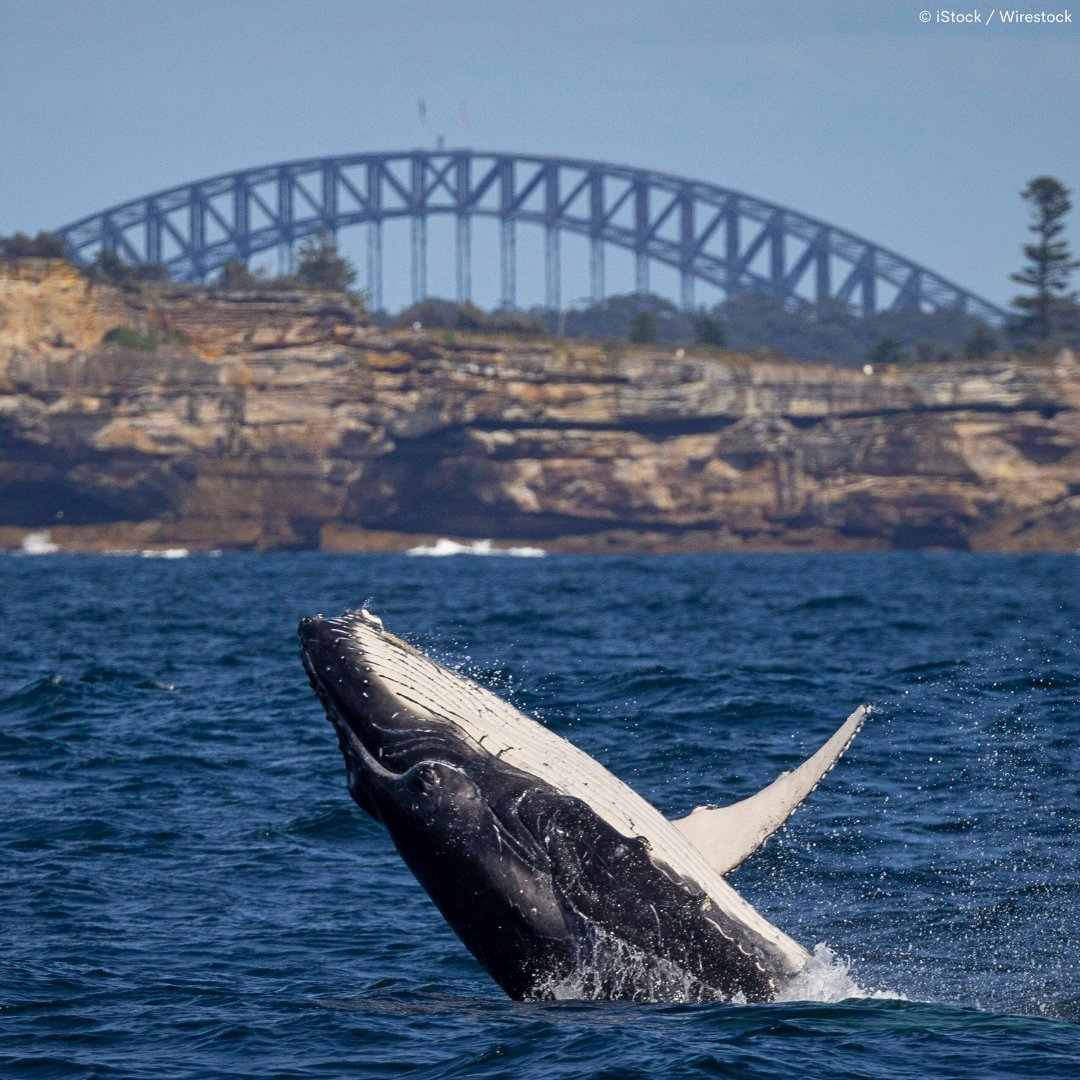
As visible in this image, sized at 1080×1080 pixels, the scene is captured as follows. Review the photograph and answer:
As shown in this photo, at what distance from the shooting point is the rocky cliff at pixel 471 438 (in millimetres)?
119000

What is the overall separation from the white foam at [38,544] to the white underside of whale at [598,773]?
121 metres

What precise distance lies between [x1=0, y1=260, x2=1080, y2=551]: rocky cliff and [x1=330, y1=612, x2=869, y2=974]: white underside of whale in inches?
4440

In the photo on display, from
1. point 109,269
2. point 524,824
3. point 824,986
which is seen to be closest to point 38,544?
point 109,269

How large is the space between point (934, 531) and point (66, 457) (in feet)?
228

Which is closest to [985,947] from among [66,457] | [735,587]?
[735,587]

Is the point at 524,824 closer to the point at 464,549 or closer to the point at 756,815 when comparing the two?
the point at 756,815

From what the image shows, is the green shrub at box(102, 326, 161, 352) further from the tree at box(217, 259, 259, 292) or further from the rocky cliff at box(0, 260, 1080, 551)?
the tree at box(217, 259, 259, 292)

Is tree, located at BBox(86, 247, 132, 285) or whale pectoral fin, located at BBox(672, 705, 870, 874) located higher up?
tree, located at BBox(86, 247, 132, 285)

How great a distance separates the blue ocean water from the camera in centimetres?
917

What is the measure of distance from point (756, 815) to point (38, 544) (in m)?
123

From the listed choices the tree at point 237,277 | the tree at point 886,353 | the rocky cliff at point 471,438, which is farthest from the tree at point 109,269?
the tree at point 886,353

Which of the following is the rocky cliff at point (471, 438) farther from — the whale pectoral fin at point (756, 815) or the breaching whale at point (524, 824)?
the whale pectoral fin at point (756, 815)

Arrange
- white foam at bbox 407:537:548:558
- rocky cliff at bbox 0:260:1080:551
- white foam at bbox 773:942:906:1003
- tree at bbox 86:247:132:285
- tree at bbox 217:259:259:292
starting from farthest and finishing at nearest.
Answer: tree at bbox 217:259:259:292, tree at bbox 86:247:132:285, white foam at bbox 407:537:548:558, rocky cliff at bbox 0:260:1080:551, white foam at bbox 773:942:906:1003

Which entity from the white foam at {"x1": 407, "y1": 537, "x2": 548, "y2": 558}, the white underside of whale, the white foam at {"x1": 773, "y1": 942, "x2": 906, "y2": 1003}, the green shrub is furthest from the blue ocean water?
the white foam at {"x1": 407, "y1": 537, "x2": 548, "y2": 558}
